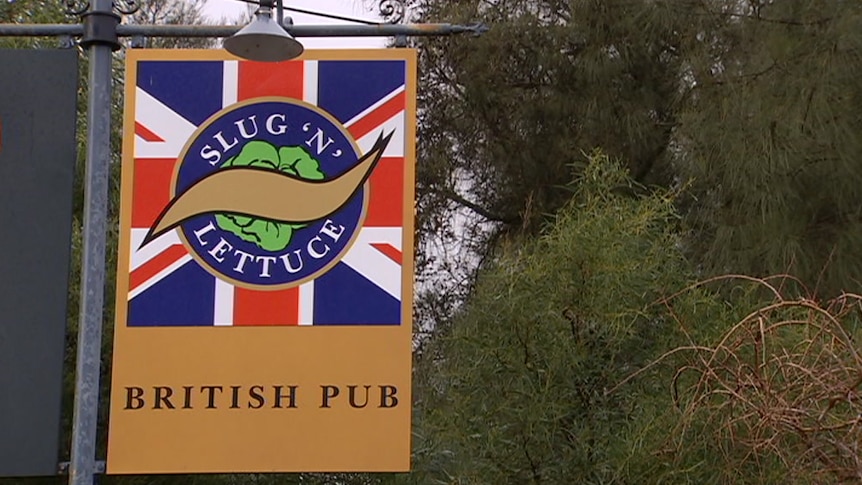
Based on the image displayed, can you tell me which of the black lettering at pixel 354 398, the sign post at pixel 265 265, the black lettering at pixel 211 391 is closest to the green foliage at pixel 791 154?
the sign post at pixel 265 265

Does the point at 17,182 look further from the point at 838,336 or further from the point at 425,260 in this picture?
the point at 425,260

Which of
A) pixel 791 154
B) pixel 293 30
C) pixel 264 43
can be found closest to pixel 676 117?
pixel 791 154

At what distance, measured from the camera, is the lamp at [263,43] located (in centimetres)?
433

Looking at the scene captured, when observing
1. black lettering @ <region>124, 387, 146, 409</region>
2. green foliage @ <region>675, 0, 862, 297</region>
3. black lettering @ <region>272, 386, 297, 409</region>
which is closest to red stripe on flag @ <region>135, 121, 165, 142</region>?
black lettering @ <region>124, 387, 146, 409</region>

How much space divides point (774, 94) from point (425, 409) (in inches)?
104

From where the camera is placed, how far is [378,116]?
15.5 feet

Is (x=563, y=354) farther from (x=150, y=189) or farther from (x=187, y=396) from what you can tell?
(x=150, y=189)

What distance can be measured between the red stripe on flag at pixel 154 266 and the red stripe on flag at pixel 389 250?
0.74m

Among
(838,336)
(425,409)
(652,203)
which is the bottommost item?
(425,409)

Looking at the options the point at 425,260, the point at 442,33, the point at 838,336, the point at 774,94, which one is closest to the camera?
the point at 838,336

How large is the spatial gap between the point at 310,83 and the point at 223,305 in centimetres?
95

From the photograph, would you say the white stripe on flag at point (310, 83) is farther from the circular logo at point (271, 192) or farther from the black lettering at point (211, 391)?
the black lettering at point (211, 391)

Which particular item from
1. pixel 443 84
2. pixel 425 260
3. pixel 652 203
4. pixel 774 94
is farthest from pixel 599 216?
pixel 443 84

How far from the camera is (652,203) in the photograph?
5.23 meters
